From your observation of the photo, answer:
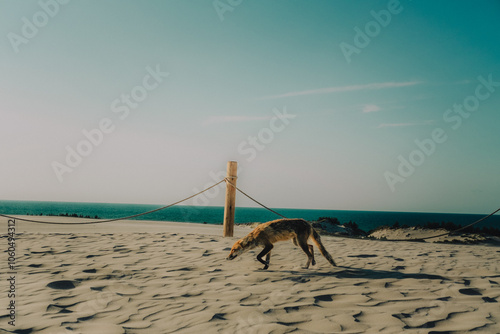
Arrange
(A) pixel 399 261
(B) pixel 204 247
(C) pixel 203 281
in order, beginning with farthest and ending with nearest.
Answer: (B) pixel 204 247, (A) pixel 399 261, (C) pixel 203 281

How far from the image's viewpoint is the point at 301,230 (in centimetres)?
524

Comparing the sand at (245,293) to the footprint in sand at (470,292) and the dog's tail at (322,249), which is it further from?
the dog's tail at (322,249)

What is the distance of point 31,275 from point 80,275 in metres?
0.70

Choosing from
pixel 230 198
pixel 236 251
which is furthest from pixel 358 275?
pixel 230 198

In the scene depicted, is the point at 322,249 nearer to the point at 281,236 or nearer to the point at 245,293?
the point at 281,236

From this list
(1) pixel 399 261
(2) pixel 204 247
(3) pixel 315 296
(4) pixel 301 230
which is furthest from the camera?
(2) pixel 204 247

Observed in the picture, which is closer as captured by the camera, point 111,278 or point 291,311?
point 291,311

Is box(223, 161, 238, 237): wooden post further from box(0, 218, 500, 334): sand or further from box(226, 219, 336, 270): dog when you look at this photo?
box(226, 219, 336, 270): dog

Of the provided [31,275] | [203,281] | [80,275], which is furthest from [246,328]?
[31,275]

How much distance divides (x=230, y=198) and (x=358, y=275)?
4.17 metres

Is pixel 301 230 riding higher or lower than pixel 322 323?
higher

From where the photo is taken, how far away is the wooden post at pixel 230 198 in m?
8.16

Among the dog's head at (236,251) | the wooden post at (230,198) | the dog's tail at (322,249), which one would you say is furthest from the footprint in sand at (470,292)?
the wooden post at (230,198)

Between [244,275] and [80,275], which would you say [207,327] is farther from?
[80,275]
